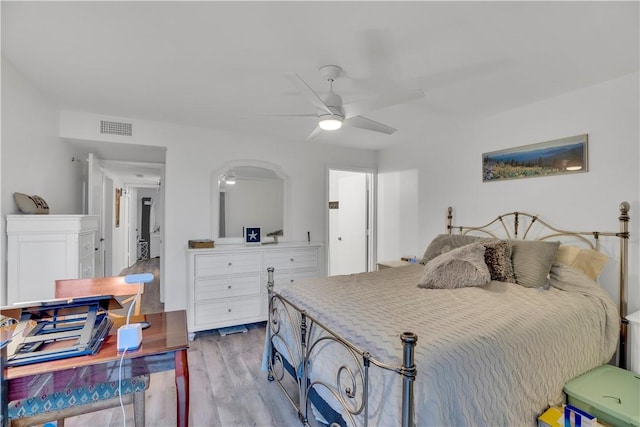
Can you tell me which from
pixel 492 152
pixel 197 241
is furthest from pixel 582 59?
pixel 197 241

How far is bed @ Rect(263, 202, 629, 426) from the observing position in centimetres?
124

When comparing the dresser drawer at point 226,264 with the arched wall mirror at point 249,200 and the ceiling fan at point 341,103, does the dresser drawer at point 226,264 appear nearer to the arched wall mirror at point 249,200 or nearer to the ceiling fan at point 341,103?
the arched wall mirror at point 249,200

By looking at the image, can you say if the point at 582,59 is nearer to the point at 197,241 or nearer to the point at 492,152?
the point at 492,152

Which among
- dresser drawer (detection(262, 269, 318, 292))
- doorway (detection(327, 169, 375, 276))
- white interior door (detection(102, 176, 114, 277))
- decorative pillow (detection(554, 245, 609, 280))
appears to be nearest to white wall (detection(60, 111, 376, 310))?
dresser drawer (detection(262, 269, 318, 292))

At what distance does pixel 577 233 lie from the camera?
249 cm

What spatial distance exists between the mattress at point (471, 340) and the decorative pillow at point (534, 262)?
0.09 metres

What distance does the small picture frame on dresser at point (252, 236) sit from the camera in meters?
3.83

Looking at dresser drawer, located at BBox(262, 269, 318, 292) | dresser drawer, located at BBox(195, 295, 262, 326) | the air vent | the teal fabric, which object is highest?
the air vent

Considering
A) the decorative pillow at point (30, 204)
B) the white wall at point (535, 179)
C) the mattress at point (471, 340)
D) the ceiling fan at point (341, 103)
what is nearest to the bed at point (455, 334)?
the mattress at point (471, 340)

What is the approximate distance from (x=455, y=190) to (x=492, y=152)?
1.88 feet

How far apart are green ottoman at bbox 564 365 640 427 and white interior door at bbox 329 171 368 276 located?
10.9 feet

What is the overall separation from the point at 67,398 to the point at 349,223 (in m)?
4.36

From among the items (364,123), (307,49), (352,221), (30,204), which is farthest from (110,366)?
(352,221)

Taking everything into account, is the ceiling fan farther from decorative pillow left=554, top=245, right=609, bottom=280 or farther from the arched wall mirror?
the arched wall mirror
